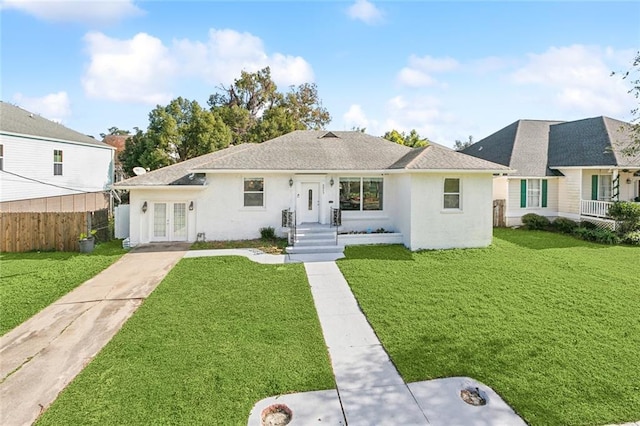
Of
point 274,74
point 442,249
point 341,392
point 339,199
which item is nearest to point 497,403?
point 341,392

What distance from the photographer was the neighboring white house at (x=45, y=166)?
17.5 meters

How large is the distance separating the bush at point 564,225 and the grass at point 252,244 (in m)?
15.1

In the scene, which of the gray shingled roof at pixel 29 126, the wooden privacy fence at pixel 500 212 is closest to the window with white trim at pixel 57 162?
the gray shingled roof at pixel 29 126

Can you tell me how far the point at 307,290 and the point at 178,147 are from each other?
23897 mm

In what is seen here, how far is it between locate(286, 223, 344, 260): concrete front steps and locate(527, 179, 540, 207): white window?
12.8 m

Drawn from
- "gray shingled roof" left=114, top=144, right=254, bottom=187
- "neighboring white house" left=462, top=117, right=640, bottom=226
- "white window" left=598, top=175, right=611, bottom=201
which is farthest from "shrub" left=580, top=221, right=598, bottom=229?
"gray shingled roof" left=114, top=144, right=254, bottom=187

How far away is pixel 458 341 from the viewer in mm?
6199

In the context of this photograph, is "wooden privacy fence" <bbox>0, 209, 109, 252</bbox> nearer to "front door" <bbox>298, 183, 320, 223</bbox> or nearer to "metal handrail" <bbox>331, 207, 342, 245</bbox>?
"front door" <bbox>298, 183, 320, 223</bbox>

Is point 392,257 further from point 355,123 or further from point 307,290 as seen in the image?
point 355,123

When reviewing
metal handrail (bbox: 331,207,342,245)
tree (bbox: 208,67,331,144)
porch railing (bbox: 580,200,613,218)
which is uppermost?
tree (bbox: 208,67,331,144)

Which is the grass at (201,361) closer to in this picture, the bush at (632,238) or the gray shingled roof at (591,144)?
the bush at (632,238)

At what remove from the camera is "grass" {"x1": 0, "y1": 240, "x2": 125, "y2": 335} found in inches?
306

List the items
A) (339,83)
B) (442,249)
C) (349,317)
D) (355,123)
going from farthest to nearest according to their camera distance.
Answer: (355,123) < (339,83) < (442,249) < (349,317)

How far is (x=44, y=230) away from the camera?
13.4 m
